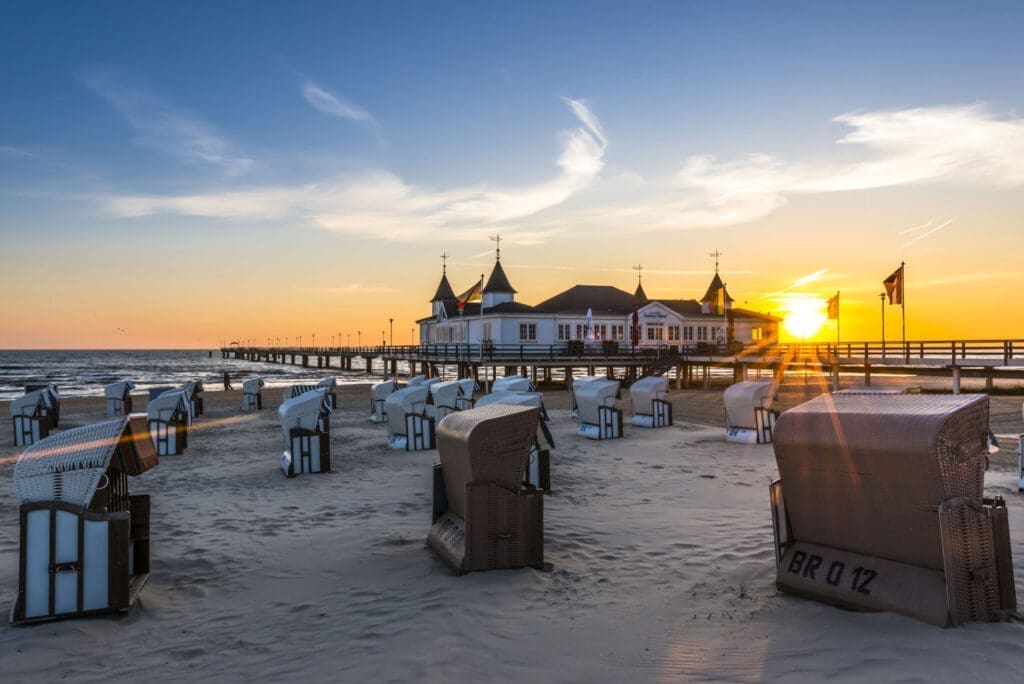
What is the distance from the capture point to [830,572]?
569cm

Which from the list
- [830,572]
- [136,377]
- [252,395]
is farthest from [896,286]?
[136,377]

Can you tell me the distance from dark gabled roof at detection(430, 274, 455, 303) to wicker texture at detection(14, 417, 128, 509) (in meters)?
54.5

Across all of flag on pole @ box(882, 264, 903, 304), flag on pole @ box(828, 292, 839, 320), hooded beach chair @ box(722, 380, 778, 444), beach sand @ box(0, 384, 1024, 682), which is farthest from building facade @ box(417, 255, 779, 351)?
beach sand @ box(0, 384, 1024, 682)

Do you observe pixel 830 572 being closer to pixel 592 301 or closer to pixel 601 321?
pixel 601 321

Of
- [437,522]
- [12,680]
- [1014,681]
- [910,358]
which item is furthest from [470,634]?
[910,358]

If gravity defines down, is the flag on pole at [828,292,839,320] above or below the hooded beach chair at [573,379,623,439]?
above

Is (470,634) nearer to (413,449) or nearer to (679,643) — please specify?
(679,643)

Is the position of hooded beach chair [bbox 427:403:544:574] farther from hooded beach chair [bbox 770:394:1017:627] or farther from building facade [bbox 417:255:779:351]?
building facade [bbox 417:255:779:351]

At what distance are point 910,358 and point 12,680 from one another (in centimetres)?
3433

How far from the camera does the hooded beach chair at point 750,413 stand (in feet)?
53.8

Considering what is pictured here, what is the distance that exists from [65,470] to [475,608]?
3675 millimetres

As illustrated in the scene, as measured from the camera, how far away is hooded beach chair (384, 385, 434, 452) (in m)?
15.9

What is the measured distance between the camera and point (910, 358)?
31.0 m

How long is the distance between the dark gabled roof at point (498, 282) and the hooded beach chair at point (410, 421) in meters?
37.9
